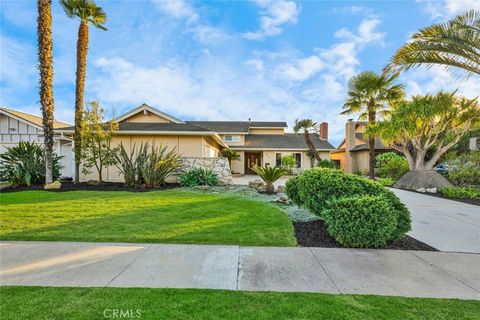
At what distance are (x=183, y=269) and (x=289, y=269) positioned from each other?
1.62m

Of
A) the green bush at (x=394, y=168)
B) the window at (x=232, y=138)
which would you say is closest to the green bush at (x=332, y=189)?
the green bush at (x=394, y=168)

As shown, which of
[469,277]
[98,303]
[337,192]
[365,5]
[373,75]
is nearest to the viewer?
[98,303]

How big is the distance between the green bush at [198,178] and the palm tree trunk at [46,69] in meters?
6.29

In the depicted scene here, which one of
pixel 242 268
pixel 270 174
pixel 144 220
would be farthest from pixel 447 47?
pixel 144 220

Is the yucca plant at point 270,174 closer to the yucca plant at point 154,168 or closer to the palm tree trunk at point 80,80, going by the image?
the yucca plant at point 154,168

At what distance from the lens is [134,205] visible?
24.1ft

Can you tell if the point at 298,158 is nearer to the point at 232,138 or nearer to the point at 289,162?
the point at 289,162

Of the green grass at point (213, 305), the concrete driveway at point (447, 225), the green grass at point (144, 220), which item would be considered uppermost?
the green grass at point (144, 220)

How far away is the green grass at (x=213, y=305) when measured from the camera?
2.32 meters

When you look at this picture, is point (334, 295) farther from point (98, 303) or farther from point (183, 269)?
point (98, 303)

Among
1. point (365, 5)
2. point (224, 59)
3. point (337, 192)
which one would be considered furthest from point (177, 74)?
point (337, 192)

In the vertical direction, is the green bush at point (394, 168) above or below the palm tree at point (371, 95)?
below

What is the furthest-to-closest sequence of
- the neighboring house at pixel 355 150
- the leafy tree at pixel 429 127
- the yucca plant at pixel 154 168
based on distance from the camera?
1. the neighboring house at pixel 355 150
2. the leafy tree at pixel 429 127
3. the yucca plant at pixel 154 168

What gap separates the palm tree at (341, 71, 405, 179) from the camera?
1572 cm
